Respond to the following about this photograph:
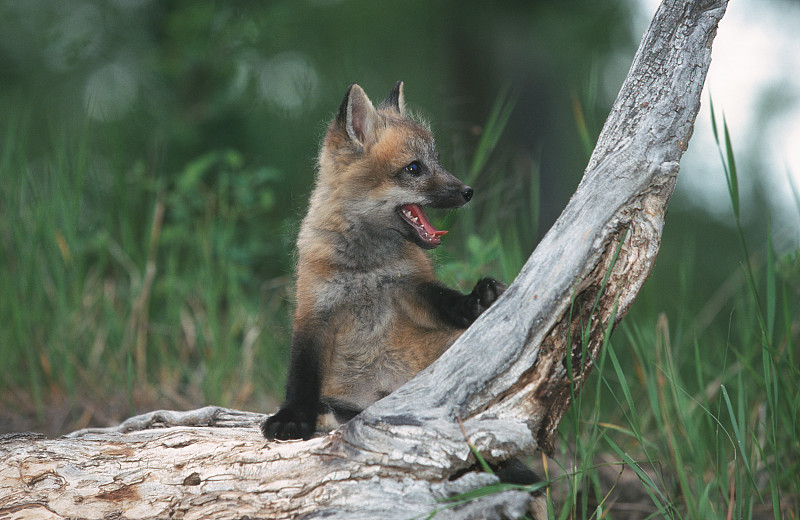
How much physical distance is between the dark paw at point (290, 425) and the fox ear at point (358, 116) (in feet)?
4.82

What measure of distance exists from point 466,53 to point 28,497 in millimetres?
8989

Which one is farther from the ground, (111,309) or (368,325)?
(368,325)

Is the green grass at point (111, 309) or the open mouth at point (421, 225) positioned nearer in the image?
the open mouth at point (421, 225)

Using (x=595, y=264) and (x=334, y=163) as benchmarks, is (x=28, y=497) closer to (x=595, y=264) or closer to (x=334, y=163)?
(x=334, y=163)

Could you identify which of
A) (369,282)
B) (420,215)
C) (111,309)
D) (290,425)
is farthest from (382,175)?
(111,309)

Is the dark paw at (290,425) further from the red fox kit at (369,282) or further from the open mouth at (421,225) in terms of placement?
the open mouth at (421,225)

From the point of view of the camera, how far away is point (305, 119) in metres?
7.56

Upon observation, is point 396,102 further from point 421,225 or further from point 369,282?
point 369,282

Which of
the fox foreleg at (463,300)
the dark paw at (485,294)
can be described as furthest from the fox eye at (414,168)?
the dark paw at (485,294)

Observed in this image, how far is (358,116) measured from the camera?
3715mm

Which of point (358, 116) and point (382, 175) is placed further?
point (358, 116)

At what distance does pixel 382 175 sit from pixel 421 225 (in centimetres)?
34

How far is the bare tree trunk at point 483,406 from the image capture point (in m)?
2.34

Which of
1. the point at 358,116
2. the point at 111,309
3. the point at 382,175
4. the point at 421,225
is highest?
the point at 358,116
